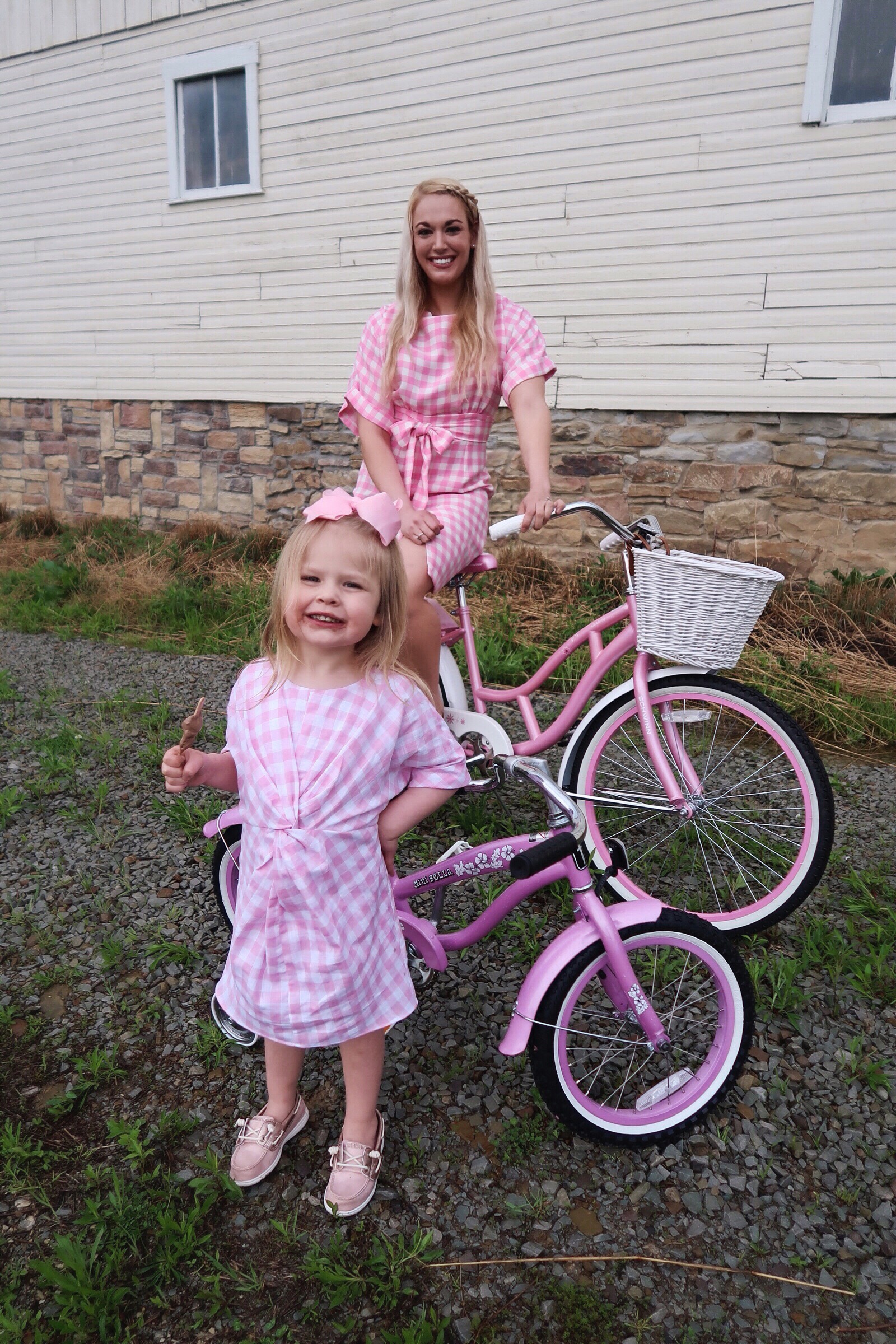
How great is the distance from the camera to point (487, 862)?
1.97 meters

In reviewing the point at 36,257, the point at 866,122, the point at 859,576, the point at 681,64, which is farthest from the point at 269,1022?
the point at 36,257

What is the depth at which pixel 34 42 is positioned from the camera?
28.9 feet

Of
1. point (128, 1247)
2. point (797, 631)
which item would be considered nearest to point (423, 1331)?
point (128, 1247)

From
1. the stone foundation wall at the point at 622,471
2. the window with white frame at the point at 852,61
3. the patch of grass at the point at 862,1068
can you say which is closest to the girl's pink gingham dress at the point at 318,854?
the patch of grass at the point at 862,1068

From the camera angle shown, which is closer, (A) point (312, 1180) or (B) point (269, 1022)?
(B) point (269, 1022)

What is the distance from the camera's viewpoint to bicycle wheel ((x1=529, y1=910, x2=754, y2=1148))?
181 centimetres

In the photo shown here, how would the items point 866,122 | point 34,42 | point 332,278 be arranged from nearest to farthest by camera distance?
point 866,122
point 332,278
point 34,42

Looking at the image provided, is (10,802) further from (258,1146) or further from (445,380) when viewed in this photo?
(445,380)

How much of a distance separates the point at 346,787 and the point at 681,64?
20.2 feet

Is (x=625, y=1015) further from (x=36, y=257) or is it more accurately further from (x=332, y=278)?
(x=36, y=257)

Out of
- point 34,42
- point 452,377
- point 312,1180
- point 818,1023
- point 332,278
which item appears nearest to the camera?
point 312,1180

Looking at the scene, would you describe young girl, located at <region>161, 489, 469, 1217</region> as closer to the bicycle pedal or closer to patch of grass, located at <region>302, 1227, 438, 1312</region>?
patch of grass, located at <region>302, 1227, 438, 1312</region>

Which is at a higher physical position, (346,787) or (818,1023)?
(346,787)

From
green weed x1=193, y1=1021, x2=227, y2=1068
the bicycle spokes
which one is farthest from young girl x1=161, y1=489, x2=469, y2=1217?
the bicycle spokes
